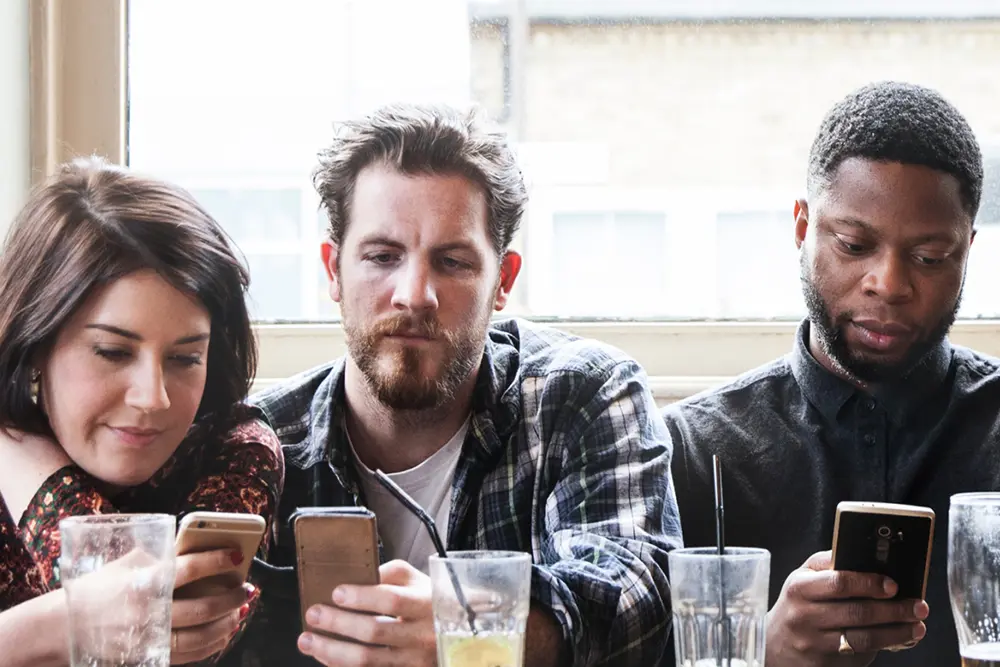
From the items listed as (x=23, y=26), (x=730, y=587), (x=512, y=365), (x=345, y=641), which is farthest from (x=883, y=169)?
(x=23, y=26)

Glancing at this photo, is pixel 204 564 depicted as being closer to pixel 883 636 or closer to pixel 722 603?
pixel 722 603

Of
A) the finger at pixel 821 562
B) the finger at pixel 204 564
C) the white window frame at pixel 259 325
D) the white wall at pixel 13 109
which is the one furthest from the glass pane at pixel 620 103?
the finger at pixel 204 564

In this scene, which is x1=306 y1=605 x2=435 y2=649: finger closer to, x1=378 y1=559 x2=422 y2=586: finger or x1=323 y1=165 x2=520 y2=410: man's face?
x1=378 y1=559 x2=422 y2=586: finger

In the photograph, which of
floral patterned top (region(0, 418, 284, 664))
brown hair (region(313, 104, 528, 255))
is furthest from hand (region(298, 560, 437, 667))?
brown hair (region(313, 104, 528, 255))

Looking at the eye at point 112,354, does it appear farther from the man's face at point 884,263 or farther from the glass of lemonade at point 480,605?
the man's face at point 884,263

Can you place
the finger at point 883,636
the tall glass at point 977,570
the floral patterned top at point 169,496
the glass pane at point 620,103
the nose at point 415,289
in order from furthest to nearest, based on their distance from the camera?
the glass pane at point 620,103 < the nose at point 415,289 < the floral patterned top at point 169,496 < the finger at point 883,636 < the tall glass at point 977,570

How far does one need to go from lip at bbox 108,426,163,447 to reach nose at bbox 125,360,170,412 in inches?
1.1

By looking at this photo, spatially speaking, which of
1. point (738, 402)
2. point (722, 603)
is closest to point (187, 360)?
point (722, 603)

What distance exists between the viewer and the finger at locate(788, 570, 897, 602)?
1306mm

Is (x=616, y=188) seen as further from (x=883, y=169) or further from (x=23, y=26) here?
(x=23, y=26)

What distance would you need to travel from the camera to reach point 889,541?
4.17ft

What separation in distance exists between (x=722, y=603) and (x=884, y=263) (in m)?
0.77

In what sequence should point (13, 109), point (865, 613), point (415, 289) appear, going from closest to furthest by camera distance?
1. point (865, 613)
2. point (415, 289)
3. point (13, 109)

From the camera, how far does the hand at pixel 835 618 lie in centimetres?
132
